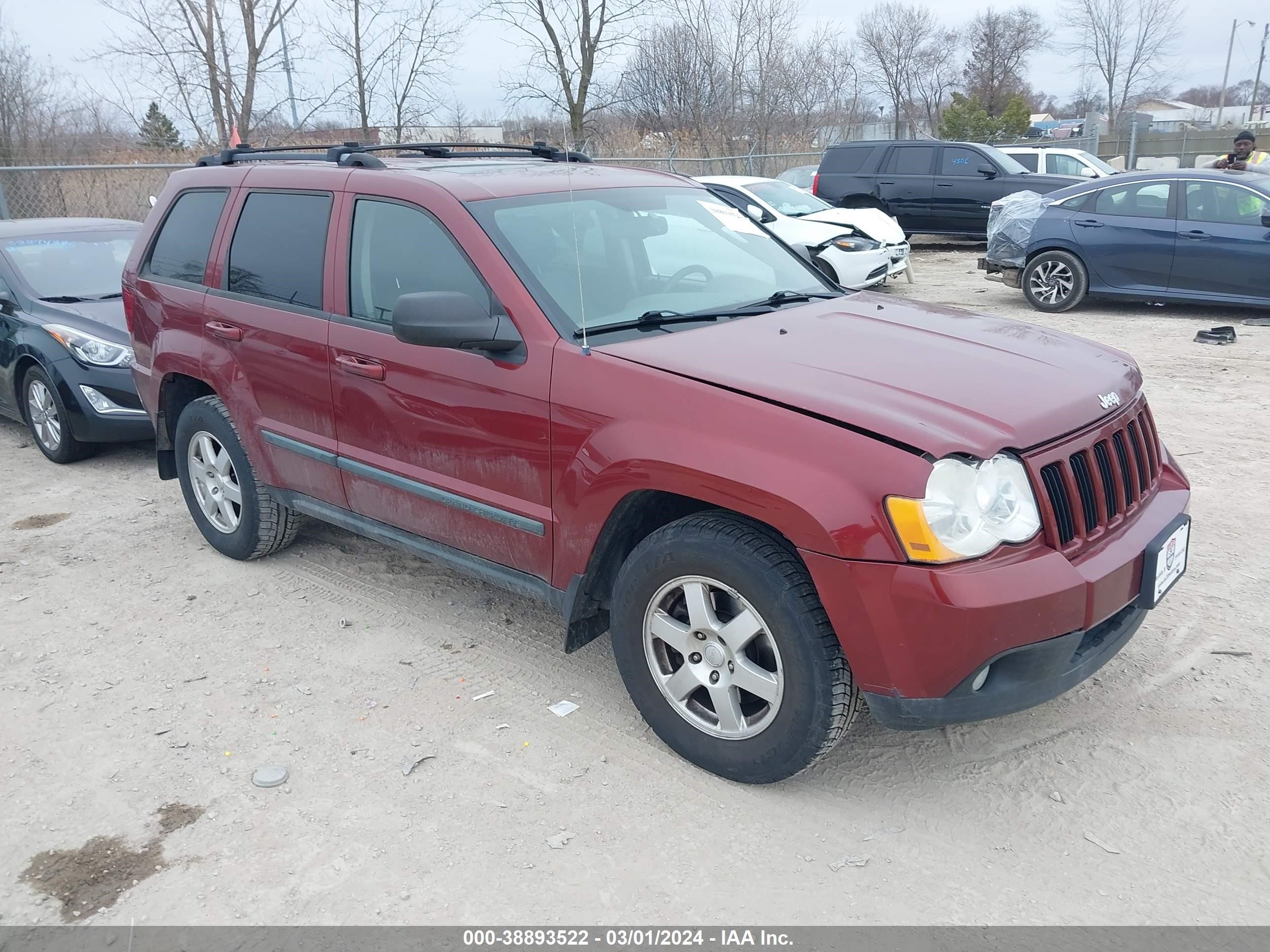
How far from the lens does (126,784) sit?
325cm

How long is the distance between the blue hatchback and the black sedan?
9.24 m

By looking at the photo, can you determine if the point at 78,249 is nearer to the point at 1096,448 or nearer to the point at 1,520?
the point at 1,520

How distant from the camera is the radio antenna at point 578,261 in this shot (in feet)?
10.8

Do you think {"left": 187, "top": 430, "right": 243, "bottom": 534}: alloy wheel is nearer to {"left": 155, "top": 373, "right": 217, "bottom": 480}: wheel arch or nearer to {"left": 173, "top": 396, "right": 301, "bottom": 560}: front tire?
{"left": 173, "top": 396, "right": 301, "bottom": 560}: front tire

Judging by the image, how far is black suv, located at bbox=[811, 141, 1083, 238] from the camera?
15711mm

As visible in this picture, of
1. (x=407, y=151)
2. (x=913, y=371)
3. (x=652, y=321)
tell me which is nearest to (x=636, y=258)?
(x=652, y=321)

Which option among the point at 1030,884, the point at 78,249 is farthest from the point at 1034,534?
the point at 78,249

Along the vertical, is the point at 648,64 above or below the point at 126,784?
above

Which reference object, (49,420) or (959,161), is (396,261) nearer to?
(49,420)

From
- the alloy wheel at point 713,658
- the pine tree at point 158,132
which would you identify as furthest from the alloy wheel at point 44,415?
the pine tree at point 158,132

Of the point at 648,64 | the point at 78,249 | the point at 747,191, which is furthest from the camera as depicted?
the point at 648,64

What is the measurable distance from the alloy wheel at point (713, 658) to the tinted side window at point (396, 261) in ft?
4.26
